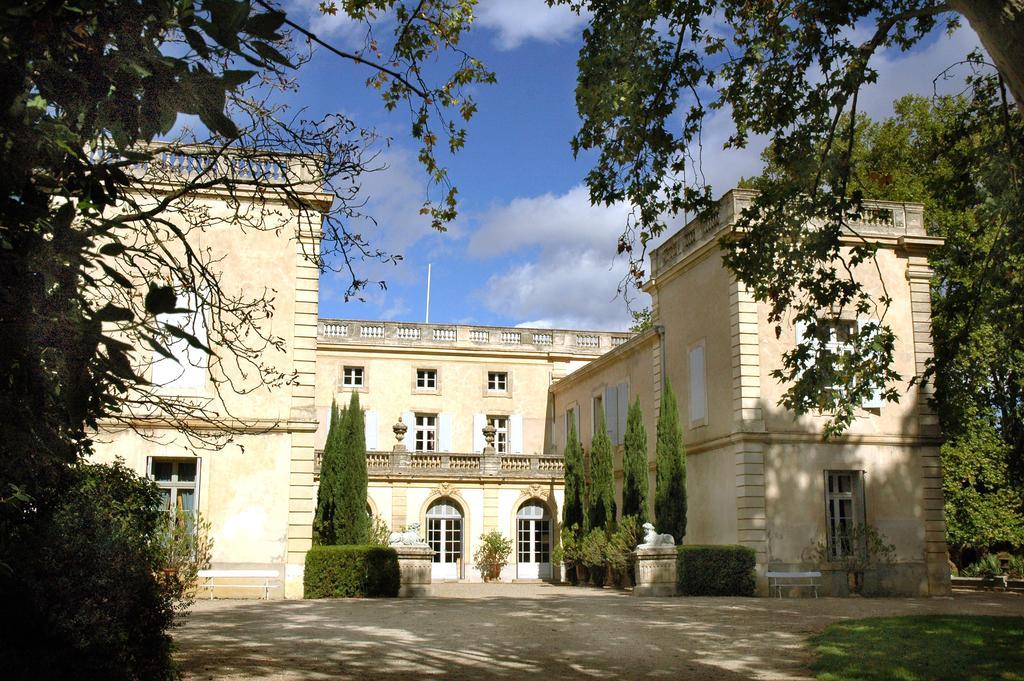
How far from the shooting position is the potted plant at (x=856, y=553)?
52.1 ft

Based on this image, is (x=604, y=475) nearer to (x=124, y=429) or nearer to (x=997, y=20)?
(x=124, y=429)

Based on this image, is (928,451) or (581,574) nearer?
(928,451)

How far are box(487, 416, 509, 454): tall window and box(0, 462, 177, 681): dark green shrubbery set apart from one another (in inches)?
858

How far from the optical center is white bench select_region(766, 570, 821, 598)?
15.2 m

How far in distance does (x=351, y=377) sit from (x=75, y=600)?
72.8 ft

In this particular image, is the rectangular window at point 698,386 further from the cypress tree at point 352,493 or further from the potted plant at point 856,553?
the cypress tree at point 352,493

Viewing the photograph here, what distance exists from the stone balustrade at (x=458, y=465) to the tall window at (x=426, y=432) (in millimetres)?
3660

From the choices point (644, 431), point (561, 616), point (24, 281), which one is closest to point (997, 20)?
point (24, 281)

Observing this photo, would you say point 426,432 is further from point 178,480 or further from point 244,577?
point 244,577

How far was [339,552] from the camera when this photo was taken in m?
14.6

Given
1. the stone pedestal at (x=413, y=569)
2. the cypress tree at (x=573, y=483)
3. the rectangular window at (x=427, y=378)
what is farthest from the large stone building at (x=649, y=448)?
the rectangular window at (x=427, y=378)

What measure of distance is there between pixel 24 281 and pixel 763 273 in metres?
5.89

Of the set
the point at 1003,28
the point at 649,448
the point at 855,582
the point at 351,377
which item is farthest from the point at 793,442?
the point at 351,377

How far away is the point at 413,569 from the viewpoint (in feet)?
50.7
